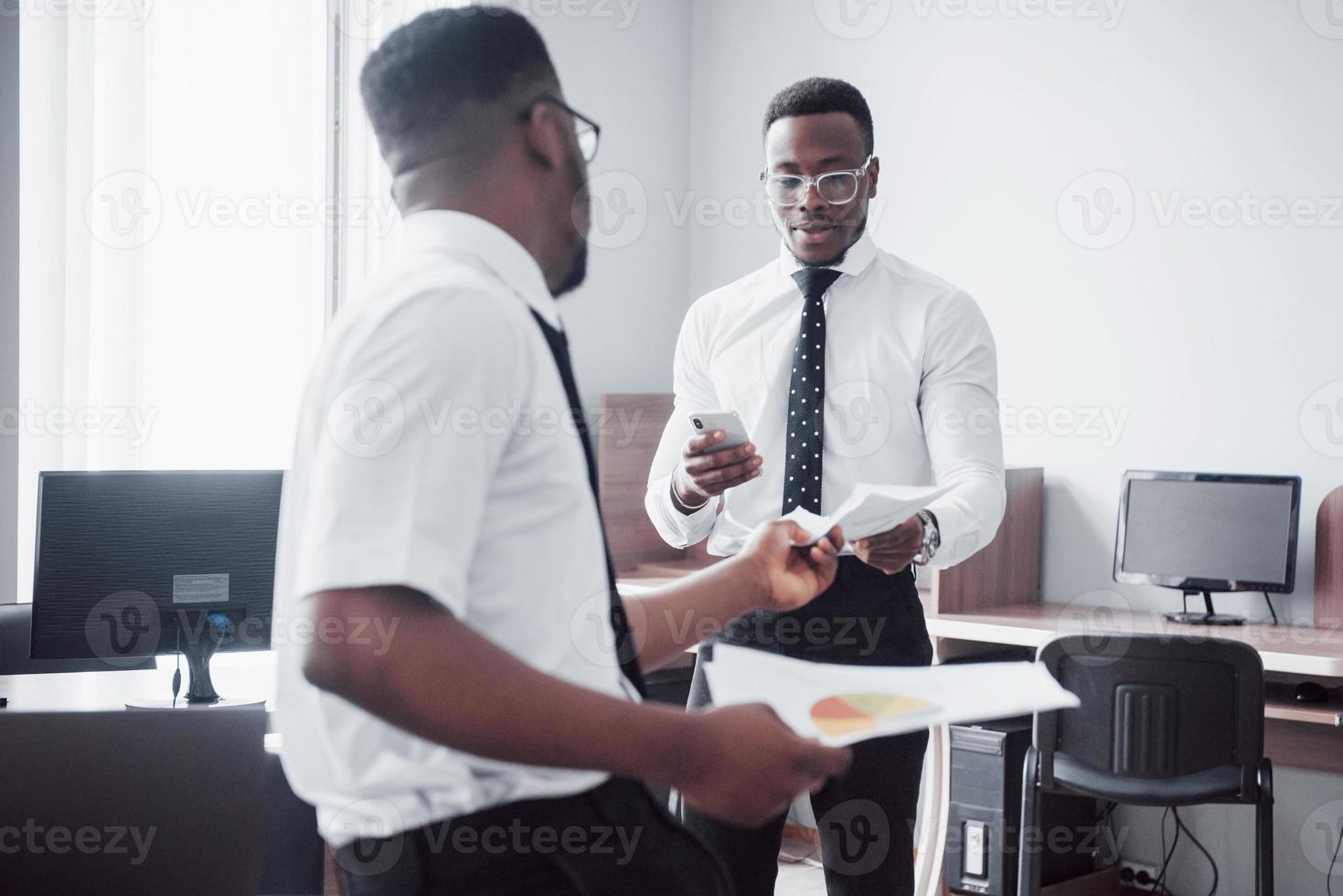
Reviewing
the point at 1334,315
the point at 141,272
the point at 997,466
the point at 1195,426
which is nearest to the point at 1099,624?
the point at 1195,426

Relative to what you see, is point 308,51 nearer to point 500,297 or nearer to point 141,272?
point 141,272

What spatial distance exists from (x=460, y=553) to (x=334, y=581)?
0.09m

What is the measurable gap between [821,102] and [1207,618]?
1.99 m

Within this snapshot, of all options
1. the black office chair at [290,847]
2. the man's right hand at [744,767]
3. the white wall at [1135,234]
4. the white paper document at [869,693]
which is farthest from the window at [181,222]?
the man's right hand at [744,767]

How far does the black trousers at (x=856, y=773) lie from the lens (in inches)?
75.9

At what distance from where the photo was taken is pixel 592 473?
40.7 inches

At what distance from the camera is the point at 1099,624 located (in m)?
3.48

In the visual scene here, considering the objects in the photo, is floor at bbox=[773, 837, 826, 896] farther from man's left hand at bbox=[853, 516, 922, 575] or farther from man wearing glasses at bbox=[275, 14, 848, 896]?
man wearing glasses at bbox=[275, 14, 848, 896]

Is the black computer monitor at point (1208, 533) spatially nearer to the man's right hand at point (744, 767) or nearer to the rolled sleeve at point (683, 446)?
the rolled sleeve at point (683, 446)

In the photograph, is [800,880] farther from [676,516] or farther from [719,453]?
[719,453]

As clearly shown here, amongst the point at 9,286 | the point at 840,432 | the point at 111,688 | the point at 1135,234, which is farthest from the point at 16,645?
the point at 1135,234

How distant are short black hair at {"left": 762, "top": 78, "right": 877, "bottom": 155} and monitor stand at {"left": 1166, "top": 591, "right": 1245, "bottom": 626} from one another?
1.83 metres

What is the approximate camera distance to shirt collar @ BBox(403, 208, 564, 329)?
3.19 ft

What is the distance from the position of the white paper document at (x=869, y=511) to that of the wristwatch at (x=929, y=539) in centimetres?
27
